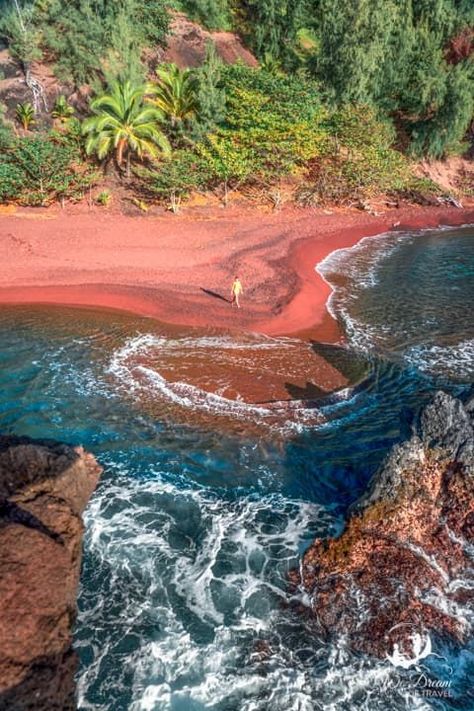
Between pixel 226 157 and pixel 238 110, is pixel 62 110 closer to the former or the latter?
pixel 238 110

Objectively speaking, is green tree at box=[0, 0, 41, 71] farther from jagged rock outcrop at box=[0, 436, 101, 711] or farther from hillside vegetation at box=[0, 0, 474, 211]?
jagged rock outcrop at box=[0, 436, 101, 711]

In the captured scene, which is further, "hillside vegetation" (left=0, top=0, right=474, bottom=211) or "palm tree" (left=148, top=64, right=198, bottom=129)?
"palm tree" (left=148, top=64, right=198, bottom=129)

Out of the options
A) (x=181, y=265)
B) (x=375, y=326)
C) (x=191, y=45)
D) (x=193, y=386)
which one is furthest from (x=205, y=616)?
(x=191, y=45)

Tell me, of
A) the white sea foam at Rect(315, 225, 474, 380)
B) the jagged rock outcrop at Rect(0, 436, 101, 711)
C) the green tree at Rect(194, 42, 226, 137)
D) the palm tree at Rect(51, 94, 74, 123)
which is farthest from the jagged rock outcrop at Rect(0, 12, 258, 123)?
the jagged rock outcrop at Rect(0, 436, 101, 711)

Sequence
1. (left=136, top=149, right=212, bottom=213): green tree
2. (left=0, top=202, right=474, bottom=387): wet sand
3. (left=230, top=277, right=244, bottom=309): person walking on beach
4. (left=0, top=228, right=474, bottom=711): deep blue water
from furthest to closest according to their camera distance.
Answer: (left=136, top=149, right=212, bottom=213): green tree, (left=0, top=202, right=474, bottom=387): wet sand, (left=230, top=277, right=244, bottom=309): person walking on beach, (left=0, top=228, right=474, bottom=711): deep blue water

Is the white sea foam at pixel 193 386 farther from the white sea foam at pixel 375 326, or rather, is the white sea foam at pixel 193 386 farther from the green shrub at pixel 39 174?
the green shrub at pixel 39 174

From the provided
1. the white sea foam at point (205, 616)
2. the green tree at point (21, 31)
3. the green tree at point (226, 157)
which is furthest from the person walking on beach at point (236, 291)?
the green tree at point (21, 31)

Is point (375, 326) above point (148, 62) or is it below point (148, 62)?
below

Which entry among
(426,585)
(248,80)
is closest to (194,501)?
(426,585)
